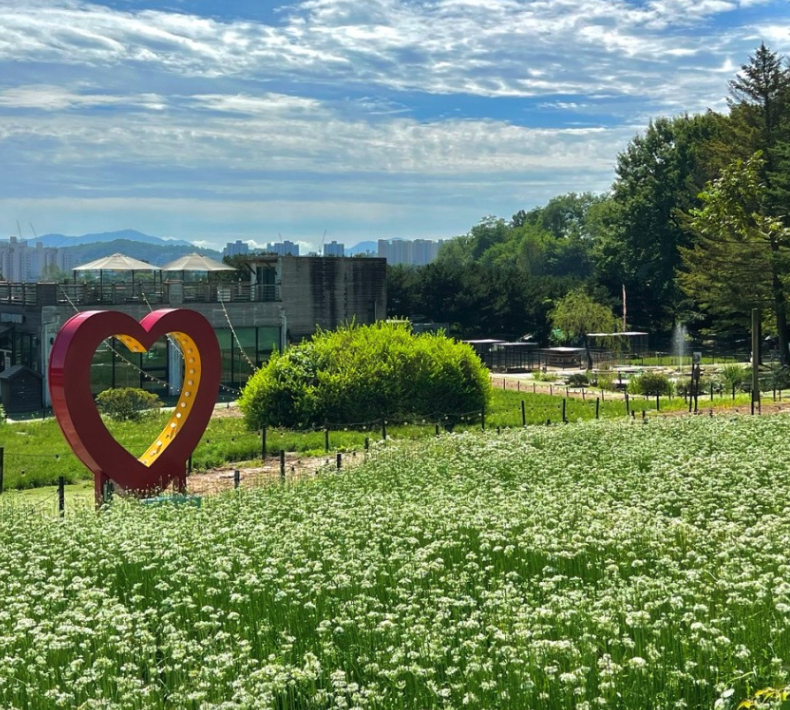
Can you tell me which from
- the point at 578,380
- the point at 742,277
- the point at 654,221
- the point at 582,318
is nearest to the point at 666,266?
the point at 654,221

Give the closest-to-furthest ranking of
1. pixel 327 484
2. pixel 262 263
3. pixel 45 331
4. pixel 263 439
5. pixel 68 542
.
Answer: pixel 68 542 → pixel 327 484 → pixel 263 439 → pixel 45 331 → pixel 262 263

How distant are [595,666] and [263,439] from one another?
17928 mm

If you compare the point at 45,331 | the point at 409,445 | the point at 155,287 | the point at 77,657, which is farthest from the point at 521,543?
the point at 155,287

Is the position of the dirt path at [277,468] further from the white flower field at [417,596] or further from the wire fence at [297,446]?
the white flower field at [417,596]

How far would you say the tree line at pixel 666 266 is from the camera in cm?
5000

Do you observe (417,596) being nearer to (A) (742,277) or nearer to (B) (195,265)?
(B) (195,265)

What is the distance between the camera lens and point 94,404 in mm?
17828

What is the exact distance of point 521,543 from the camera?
34.8 ft

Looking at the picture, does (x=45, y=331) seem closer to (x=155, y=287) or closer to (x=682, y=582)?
(x=155, y=287)

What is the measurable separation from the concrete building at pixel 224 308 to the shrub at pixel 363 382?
24.9ft

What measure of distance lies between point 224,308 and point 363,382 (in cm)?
1386

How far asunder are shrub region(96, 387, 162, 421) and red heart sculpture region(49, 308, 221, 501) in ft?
46.3

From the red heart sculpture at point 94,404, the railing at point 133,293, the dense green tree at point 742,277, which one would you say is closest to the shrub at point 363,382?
the red heart sculpture at point 94,404

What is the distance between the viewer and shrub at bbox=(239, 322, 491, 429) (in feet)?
101
